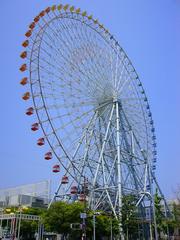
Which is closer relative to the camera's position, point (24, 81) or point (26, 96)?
point (26, 96)

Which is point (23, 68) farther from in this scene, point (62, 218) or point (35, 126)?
point (62, 218)

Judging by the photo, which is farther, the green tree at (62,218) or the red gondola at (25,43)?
the green tree at (62,218)

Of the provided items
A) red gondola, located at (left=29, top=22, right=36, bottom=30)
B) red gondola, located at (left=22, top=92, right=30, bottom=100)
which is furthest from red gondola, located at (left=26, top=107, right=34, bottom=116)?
red gondola, located at (left=29, top=22, right=36, bottom=30)

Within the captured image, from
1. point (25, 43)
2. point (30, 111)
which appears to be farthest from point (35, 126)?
point (25, 43)

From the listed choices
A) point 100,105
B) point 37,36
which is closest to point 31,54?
point 37,36

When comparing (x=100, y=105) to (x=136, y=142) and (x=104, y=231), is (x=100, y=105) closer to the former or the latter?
(x=136, y=142)

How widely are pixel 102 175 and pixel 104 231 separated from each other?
746cm

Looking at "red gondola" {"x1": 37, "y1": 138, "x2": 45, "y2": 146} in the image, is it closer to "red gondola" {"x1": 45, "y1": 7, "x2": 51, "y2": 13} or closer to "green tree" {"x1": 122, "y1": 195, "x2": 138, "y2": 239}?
"green tree" {"x1": 122, "y1": 195, "x2": 138, "y2": 239}

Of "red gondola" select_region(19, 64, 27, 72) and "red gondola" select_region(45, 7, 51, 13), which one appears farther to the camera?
"red gondola" select_region(45, 7, 51, 13)

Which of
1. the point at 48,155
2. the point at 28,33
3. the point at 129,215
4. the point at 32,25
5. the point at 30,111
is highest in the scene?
the point at 32,25

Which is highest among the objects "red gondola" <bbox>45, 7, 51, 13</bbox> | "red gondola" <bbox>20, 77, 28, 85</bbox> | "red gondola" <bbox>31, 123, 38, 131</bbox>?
"red gondola" <bbox>45, 7, 51, 13</bbox>

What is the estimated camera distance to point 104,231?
42.6 meters

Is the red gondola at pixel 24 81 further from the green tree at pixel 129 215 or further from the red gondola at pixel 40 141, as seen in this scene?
the green tree at pixel 129 215

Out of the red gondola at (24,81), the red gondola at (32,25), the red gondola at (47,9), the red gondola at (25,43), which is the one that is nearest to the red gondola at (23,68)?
the red gondola at (24,81)
